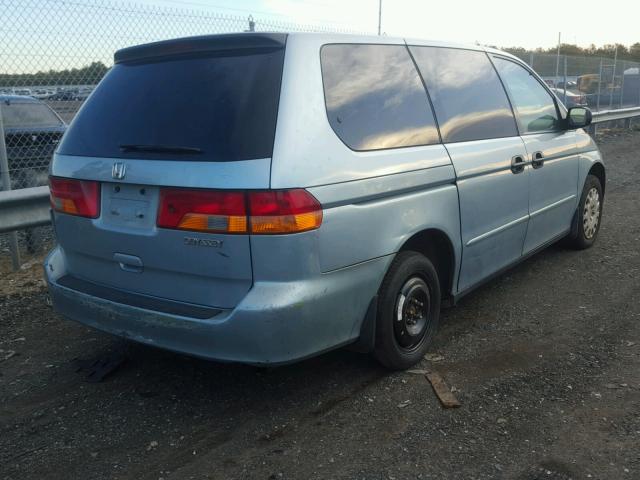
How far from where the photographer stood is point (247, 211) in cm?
267

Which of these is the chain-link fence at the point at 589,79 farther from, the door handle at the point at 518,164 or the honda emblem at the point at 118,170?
the honda emblem at the point at 118,170

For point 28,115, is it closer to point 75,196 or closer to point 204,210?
point 75,196

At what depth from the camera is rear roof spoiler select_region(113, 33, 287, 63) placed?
2.97 metres

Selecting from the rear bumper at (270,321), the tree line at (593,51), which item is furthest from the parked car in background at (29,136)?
the tree line at (593,51)

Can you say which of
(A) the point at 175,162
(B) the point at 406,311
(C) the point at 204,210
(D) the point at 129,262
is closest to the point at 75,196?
(D) the point at 129,262

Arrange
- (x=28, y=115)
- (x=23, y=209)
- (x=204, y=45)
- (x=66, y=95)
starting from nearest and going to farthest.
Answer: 1. (x=204, y=45)
2. (x=23, y=209)
3. (x=66, y=95)
4. (x=28, y=115)

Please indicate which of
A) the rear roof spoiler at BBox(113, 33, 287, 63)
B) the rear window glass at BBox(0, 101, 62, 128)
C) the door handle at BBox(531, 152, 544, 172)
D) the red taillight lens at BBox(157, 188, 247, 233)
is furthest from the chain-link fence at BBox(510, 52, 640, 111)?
the red taillight lens at BBox(157, 188, 247, 233)

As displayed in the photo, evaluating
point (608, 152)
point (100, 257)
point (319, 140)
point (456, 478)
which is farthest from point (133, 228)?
point (608, 152)

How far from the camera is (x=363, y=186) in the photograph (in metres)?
3.00

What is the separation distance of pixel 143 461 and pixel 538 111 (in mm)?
3907

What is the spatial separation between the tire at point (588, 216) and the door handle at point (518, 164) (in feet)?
4.96

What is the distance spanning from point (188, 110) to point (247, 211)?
0.65m

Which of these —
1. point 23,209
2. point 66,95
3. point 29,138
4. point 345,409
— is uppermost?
point 66,95

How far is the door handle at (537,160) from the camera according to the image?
4.57 meters
